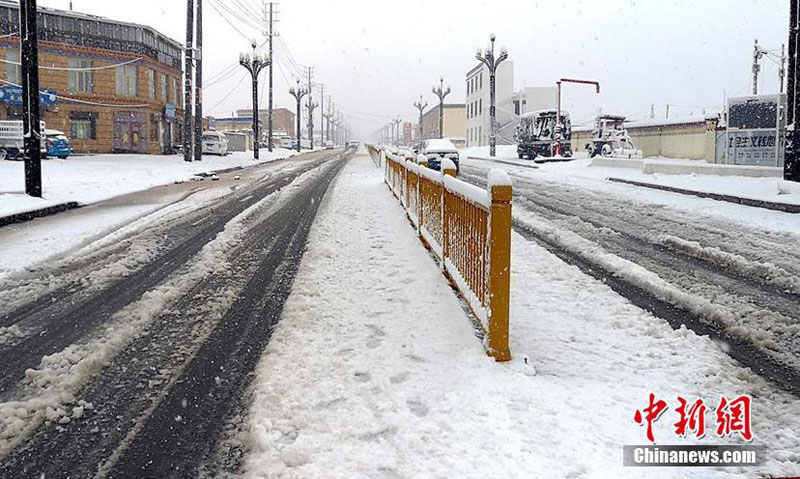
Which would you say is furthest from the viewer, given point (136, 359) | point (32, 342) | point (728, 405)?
point (32, 342)

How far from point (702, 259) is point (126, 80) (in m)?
45.2

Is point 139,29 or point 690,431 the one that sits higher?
point 139,29

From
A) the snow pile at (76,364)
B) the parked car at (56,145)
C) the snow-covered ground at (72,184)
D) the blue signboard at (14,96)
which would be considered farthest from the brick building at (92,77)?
the snow pile at (76,364)

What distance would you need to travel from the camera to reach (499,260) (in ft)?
14.7

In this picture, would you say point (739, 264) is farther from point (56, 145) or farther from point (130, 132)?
point (130, 132)

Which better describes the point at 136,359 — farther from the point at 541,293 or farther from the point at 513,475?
the point at 541,293

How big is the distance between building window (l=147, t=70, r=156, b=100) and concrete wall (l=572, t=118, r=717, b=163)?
1318 inches

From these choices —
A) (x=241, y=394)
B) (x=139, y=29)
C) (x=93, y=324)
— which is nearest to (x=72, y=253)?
(x=93, y=324)

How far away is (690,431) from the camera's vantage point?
3520 mm

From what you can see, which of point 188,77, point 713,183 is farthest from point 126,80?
point 713,183

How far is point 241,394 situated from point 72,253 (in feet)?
19.2

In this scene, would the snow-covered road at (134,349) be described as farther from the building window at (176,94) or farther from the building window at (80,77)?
the building window at (176,94)

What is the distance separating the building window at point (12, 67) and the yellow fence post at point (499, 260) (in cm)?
4618

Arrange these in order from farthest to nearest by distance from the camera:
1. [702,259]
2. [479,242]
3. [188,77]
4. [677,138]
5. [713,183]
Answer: [677,138] < [188,77] < [713,183] < [702,259] < [479,242]
